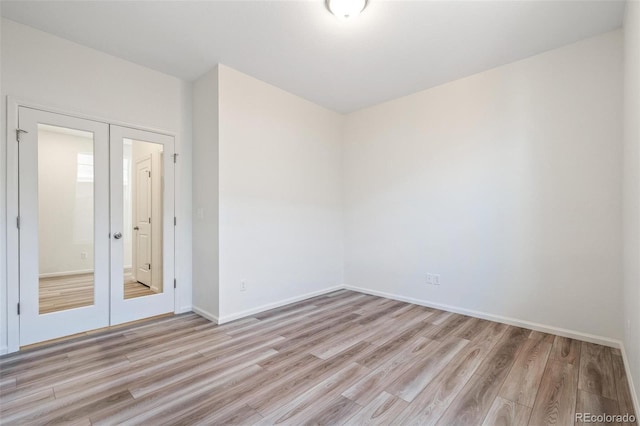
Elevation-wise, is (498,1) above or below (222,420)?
above

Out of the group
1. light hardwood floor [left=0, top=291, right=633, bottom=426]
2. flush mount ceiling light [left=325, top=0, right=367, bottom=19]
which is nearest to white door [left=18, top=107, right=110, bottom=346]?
light hardwood floor [left=0, top=291, right=633, bottom=426]

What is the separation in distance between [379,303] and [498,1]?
3475 millimetres

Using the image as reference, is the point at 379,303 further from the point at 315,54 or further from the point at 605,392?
the point at 315,54

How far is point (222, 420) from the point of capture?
170 centimetres

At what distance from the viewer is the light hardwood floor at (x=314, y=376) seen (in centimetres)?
176

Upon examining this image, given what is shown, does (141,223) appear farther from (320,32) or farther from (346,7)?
(346,7)

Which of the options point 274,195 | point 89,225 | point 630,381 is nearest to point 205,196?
point 274,195

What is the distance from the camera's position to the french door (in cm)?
265

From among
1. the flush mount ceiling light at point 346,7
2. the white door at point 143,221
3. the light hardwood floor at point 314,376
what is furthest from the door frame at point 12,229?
the flush mount ceiling light at point 346,7

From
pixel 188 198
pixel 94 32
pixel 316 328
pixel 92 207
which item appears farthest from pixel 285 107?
pixel 316 328

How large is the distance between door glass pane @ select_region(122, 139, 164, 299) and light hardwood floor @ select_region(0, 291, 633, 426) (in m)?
0.53

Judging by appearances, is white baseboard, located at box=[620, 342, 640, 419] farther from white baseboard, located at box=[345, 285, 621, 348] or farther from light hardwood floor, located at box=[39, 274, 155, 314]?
light hardwood floor, located at box=[39, 274, 155, 314]

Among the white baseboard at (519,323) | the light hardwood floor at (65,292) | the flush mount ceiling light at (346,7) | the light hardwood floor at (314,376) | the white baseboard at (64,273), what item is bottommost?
the light hardwood floor at (314,376)

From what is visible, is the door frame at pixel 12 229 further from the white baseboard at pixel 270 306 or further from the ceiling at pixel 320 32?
the white baseboard at pixel 270 306
